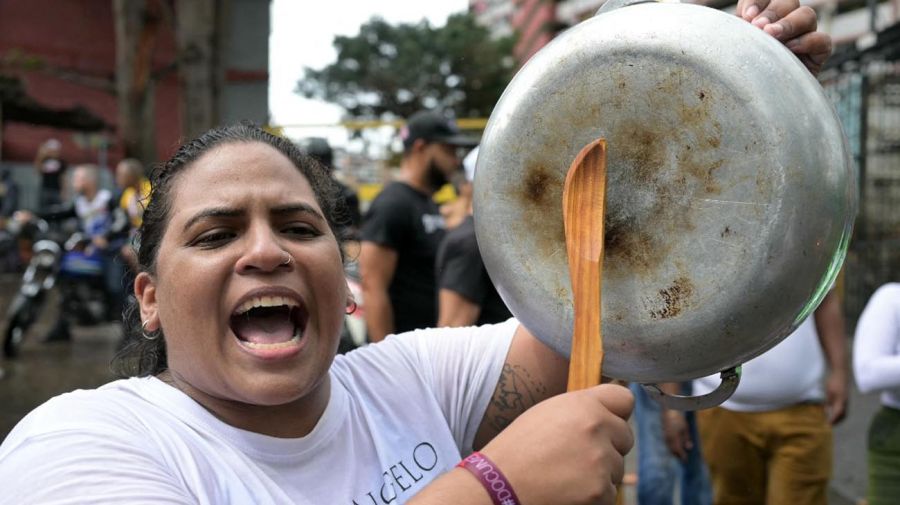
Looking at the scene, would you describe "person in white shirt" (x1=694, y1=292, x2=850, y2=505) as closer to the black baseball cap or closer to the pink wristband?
the black baseball cap

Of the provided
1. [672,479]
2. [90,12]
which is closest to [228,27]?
[672,479]

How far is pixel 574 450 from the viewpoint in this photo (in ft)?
3.53

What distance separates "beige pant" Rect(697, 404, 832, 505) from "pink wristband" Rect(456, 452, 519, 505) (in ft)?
9.12

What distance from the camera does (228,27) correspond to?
9891 mm

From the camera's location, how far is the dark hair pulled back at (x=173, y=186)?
1.56 meters

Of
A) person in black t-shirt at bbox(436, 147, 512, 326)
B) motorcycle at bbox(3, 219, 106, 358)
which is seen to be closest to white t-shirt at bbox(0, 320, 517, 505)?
person in black t-shirt at bbox(436, 147, 512, 326)

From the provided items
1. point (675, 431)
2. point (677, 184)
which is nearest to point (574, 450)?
point (677, 184)

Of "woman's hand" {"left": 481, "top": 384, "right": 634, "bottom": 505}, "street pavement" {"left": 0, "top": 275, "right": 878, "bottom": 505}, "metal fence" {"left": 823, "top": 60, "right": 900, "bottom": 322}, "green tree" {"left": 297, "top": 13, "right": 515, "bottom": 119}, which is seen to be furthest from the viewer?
"green tree" {"left": 297, "top": 13, "right": 515, "bottom": 119}

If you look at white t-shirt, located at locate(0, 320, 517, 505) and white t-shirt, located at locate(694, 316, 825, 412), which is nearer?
white t-shirt, located at locate(0, 320, 517, 505)

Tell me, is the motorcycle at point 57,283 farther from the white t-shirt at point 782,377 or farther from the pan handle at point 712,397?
the pan handle at point 712,397

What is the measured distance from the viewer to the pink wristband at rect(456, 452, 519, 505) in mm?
1093

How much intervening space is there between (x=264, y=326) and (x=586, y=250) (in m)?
0.55

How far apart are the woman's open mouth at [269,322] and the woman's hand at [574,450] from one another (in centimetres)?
43

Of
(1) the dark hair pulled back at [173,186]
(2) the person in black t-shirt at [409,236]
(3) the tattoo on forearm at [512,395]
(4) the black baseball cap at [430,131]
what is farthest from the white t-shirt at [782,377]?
(1) the dark hair pulled back at [173,186]
